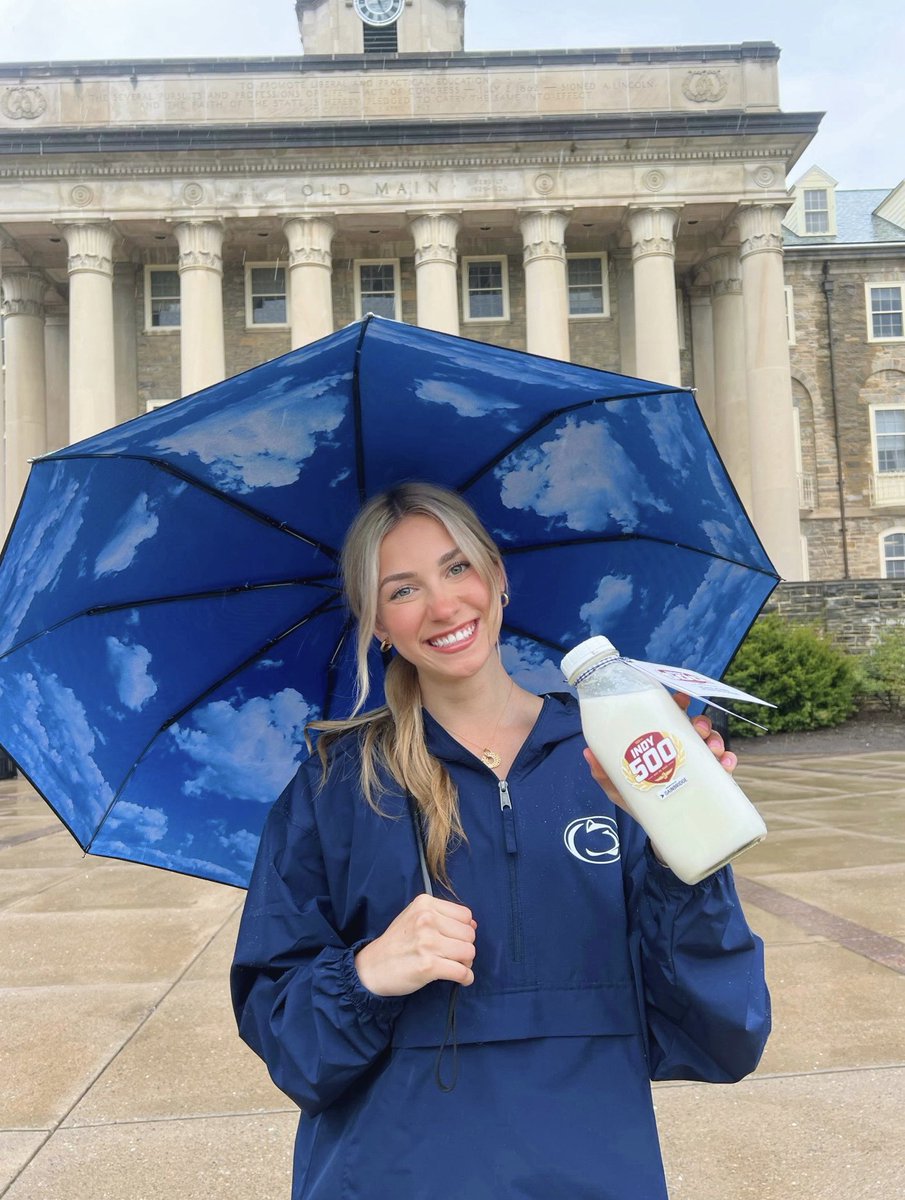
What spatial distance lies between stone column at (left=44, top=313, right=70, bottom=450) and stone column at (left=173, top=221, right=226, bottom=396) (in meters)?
7.01

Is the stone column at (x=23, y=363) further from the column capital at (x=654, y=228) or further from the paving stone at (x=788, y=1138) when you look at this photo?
the paving stone at (x=788, y=1138)

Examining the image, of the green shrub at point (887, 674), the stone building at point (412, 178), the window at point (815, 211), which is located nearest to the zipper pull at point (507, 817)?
the green shrub at point (887, 674)

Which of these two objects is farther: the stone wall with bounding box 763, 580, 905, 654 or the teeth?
the stone wall with bounding box 763, 580, 905, 654

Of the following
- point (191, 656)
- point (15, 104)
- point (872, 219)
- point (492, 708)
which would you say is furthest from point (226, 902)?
point (872, 219)

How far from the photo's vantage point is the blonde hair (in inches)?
66.3

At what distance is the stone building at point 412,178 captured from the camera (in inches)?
1270

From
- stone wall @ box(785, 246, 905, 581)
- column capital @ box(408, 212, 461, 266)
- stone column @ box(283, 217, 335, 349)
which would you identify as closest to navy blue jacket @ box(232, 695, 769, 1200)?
stone column @ box(283, 217, 335, 349)

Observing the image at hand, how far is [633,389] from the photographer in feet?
7.36

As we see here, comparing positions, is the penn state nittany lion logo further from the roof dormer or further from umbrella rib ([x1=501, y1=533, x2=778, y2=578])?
the roof dormer

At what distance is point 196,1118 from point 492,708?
2.71 meters

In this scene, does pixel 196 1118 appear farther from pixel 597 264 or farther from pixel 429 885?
pixel 597 264

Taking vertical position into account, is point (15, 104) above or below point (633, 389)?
above

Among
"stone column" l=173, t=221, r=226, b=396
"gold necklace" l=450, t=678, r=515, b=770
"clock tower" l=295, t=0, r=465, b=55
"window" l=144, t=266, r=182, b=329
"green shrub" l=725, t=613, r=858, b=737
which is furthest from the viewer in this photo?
"clock tower" l=295, t=0, r=465, b=55

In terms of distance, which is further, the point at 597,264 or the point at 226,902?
the point at 597,264
